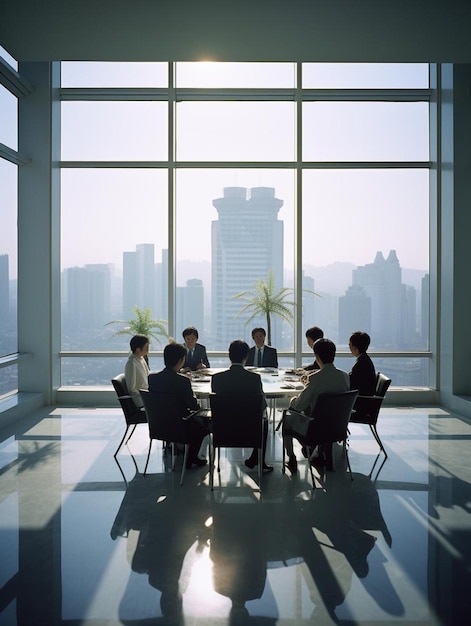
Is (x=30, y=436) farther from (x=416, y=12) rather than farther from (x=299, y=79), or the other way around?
(x=299, y=79)

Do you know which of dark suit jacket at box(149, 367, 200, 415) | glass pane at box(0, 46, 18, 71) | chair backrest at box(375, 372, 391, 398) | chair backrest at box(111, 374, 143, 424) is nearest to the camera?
dark suit jacket at box(149, 367, 200, 415)

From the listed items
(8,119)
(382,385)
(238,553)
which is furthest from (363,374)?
(8,119)

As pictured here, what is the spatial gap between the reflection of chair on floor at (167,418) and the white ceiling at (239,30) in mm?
3484

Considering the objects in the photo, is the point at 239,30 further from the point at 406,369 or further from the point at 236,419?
the point at 406,369

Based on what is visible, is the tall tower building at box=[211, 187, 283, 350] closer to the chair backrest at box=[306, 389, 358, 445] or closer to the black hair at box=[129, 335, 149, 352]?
the black hair at box=[129, 335, 149, 352]

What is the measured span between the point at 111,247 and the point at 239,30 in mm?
4683

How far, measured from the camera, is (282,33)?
209 inches

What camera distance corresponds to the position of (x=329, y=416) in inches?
186

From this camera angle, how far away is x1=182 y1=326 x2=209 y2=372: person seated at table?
23.3 feet

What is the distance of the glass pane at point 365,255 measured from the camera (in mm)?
9156

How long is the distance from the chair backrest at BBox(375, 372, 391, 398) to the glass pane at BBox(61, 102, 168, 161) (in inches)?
213

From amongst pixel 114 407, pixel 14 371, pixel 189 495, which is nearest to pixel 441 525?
pixel 189 495

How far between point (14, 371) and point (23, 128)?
3936 millimetres

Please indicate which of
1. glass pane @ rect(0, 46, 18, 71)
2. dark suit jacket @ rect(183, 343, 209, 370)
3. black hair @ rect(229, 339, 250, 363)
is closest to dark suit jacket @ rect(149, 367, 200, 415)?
black hair @ rect(229, 339, 250, 363)
